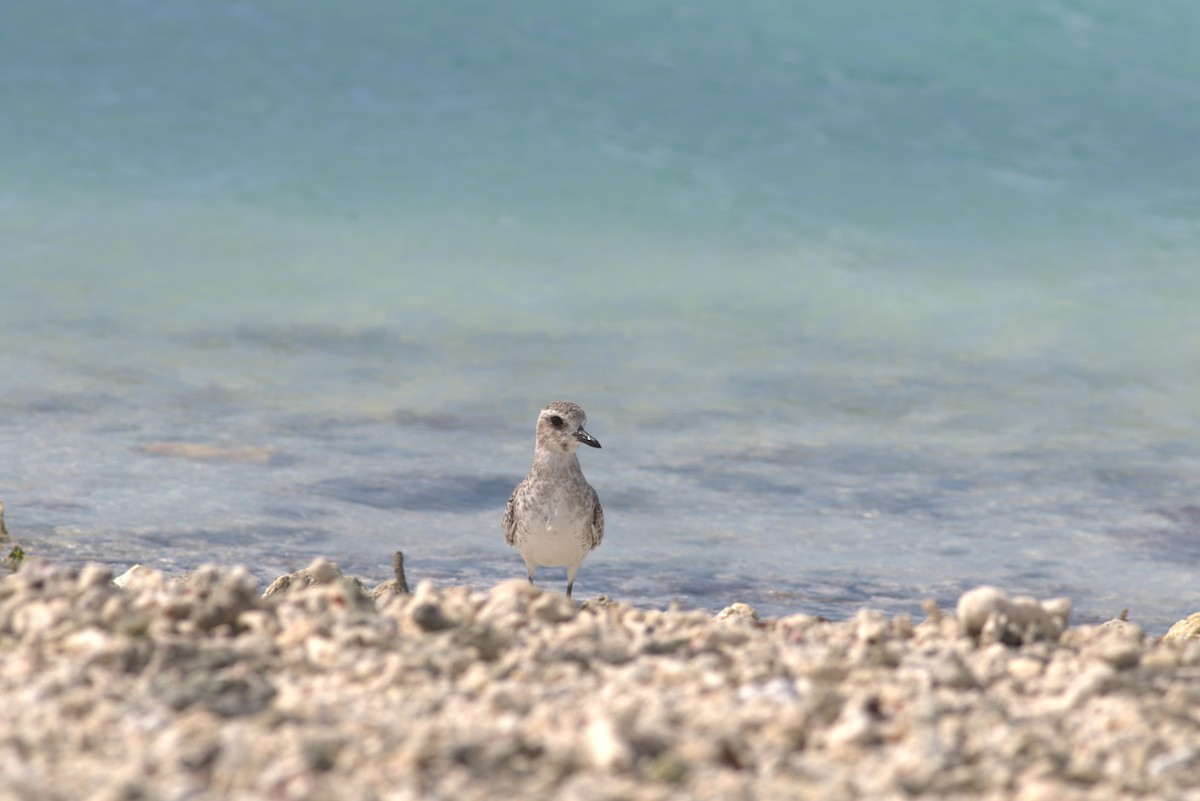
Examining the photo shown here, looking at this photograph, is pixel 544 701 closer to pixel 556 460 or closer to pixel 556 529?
pixel 556 529

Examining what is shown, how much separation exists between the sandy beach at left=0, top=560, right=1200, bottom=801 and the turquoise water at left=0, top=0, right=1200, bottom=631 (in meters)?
3.33

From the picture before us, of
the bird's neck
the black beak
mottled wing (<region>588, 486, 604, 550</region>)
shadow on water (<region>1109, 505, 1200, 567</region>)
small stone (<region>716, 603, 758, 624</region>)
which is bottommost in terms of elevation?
small stone (<region>716, 603, 758, 624</region>)

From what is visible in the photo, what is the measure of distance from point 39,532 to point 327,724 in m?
5.44

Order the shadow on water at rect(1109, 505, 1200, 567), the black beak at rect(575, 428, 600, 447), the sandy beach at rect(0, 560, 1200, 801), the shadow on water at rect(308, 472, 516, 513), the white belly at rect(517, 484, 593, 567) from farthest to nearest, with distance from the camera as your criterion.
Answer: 1. the shadow on water at rect(308, 472, 516, 513)
2. the shadow on water at rect(1109, 505, 1200, 567)
3. the black beak at rect(575, 428, 600, 447)
4. the white belly at rect(517, 484, 593, 567)
5. the sandy beach at rect(0, 560, 1200, 801)

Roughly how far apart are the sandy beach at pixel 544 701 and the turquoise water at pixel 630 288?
10.9 feet

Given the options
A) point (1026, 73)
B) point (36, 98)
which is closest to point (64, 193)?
point (36, 98)

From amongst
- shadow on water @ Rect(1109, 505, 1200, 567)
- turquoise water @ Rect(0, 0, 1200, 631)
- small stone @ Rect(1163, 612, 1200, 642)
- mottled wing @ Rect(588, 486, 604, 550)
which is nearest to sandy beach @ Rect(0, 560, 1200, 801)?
small stone @ Rect(1163, 612, 1200, 642)

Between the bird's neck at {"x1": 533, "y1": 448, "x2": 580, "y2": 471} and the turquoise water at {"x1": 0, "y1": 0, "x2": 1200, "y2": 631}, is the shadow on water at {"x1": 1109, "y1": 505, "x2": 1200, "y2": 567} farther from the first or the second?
the bird's neck at {"x1": 533, "y1": 448, "x2": 580, "y2": 471}

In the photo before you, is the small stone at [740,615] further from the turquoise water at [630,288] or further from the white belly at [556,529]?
Result: the turquoise water at [630,288]

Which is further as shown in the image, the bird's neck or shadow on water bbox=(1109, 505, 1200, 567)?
shadow on water bbox=(1109, 505, 1200, 567)

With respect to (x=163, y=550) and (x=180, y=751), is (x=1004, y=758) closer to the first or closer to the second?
(x=180, y=751)

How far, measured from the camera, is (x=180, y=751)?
4.13 meters

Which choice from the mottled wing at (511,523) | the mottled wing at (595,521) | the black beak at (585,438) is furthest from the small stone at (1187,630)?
the mottled wing at (511,523)

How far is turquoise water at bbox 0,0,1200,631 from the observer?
403 inches
